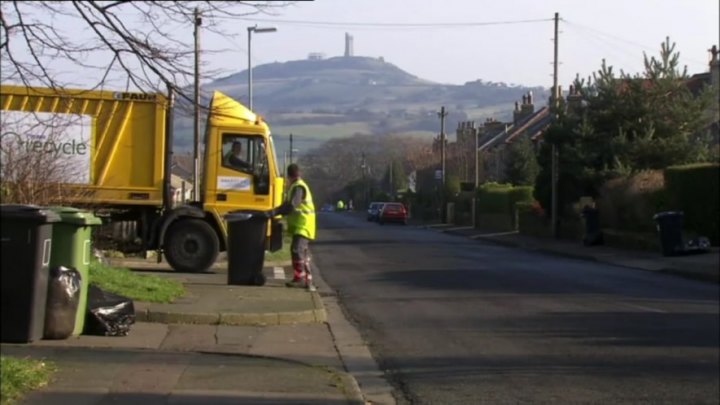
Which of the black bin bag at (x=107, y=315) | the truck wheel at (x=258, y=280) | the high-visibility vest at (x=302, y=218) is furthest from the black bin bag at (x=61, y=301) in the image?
the truck wheel at (x=258, y=280)

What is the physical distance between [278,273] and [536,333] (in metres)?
9.06

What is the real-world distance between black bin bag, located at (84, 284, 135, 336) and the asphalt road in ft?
8.39

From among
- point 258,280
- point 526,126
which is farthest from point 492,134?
point 258,280

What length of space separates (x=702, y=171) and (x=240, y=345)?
2136cm

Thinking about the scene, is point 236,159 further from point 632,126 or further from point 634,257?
point 632,126

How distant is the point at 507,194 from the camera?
51.2 meters

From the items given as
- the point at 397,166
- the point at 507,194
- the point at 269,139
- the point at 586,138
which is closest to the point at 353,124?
the point at 397,166

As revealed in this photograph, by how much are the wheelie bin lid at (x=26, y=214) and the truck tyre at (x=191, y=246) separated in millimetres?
10369

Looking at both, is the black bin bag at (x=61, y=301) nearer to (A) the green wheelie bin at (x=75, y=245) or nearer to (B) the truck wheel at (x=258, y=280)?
(A) the green wheelie bin at (x=75, y=245)

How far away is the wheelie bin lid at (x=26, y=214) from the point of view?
27.5ft

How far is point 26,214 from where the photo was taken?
846cm

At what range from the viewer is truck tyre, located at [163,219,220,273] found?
62.3 feet

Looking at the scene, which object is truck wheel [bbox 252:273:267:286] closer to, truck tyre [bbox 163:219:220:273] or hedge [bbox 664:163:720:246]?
truck tyre [bbox 163:219:220:273]

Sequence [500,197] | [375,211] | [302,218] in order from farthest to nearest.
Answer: [375,211] < [500,197] < [302,218]
